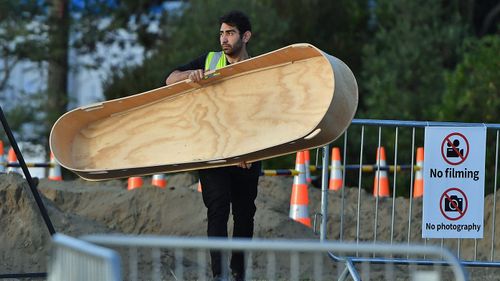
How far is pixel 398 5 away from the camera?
27.5 metres

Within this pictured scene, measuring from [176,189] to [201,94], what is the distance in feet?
16.3

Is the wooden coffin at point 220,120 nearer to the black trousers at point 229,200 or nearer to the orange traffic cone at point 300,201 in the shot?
the black trousers at point 229,200

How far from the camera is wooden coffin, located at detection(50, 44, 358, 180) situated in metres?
8.48

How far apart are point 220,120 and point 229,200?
0.72 metres

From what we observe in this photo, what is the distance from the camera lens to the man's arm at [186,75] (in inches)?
340

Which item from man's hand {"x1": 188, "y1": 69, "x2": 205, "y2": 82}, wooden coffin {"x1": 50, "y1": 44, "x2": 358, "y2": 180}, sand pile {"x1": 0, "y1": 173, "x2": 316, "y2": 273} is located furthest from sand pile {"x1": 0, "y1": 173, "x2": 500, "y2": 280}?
man's hand {"x1": 188, "y1": 69, "x2": 205, "y2": 82}

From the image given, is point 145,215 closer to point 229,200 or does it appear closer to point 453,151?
point 453,151

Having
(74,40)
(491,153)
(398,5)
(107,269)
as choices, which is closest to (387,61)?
(398,5)

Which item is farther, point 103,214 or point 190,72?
point 103,214

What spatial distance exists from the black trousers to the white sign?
58.3 inches

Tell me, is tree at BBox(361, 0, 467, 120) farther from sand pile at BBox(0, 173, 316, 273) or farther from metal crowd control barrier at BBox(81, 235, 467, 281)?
metal crowd control barrier at BBox(81, 235, 467, 281)

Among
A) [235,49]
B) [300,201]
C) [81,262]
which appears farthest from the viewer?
[300,201]

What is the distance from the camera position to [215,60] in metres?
8.83

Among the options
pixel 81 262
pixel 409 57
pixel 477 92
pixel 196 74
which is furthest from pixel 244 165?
pixel 409 57
